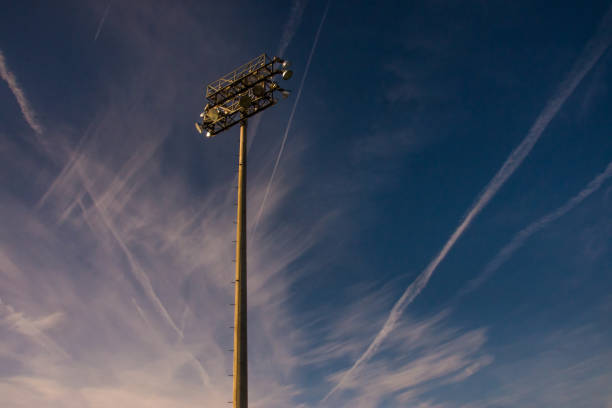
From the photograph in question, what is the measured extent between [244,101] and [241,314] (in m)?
11.4

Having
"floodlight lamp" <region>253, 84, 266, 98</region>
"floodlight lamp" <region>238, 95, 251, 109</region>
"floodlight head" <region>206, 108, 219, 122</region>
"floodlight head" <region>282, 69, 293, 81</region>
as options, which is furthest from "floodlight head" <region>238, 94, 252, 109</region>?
"floodlight head" <region>282, 69, 293, 81</region>

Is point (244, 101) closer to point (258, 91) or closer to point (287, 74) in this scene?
point (258, 91)

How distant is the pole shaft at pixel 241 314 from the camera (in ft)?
38.8

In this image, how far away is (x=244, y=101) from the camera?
18000 mm

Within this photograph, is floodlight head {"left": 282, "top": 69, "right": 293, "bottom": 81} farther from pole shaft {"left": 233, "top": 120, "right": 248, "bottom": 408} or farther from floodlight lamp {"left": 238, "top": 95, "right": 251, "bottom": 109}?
pole shaft {"left": 233, "top": 120, "right": 248, "bottom": 408}

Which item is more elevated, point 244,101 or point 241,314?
point 244,101

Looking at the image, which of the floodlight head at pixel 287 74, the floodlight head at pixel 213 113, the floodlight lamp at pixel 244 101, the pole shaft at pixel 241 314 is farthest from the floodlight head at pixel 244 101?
the pole shaft at pixel 241 314

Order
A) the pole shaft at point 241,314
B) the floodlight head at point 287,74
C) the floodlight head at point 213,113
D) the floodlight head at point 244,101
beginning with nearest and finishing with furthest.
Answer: the pole shaft at point 241,314 < the floodlight head at point 244,101 < the floodlight head at point 213,113 < the floodlight head at point 287,74

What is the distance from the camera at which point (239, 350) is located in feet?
40.3

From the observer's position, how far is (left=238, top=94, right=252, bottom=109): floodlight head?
59.0 feet

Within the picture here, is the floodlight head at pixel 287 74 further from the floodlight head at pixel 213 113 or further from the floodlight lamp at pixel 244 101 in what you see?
the floodlight head at pixel 213 113

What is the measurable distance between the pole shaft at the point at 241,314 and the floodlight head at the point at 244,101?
180 inches

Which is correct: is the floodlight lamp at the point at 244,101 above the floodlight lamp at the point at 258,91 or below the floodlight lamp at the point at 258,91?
below

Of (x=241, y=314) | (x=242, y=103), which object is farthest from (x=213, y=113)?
(x=241, y=314)
